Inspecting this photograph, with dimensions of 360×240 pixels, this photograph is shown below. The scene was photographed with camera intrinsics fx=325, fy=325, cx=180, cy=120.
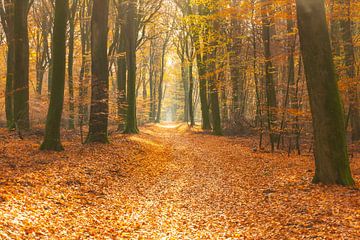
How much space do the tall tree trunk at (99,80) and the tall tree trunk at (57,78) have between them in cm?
212

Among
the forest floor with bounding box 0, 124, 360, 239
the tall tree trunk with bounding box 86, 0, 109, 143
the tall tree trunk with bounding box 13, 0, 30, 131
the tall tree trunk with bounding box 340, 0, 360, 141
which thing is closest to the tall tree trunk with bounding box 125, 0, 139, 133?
the tall tree trunk with bounding box 86, 0, 109, 143

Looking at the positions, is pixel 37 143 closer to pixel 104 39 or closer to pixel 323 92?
pixel 104 39

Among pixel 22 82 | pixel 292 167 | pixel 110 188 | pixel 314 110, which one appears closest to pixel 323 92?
pixel 314 110

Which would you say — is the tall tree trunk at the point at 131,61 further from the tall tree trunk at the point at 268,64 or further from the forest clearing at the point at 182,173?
the tall tree trunk at the point at 268,64

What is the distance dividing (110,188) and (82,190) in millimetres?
1069

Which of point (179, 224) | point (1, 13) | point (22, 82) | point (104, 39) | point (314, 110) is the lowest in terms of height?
point (179, 224)

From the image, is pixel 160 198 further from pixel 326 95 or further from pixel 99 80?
A: pixel 99 80

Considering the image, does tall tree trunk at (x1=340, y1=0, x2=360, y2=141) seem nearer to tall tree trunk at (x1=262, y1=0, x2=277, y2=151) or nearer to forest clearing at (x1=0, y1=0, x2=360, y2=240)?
forest clearing at (x1=0, y1=0, x2=360, y2=240)

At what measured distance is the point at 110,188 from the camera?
991cm

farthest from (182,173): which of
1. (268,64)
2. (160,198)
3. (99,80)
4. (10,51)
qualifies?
(10,51)

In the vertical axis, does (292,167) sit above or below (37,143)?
below

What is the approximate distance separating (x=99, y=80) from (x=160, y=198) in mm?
8129

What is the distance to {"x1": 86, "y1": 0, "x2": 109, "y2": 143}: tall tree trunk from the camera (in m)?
15.2

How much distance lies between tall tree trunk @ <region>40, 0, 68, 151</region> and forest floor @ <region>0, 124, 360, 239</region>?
0.73 m
